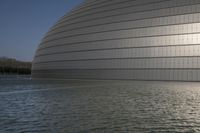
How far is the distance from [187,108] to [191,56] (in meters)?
23.7

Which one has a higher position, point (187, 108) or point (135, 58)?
point (135, 58)

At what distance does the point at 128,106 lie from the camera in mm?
12516

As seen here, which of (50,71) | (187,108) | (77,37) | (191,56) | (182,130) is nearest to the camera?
(182,130)

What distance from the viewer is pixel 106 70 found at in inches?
1657

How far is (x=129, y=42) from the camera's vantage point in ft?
132

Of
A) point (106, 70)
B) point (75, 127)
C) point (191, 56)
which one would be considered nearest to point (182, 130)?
point (75, 127)

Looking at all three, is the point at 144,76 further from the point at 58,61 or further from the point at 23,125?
the point at 23,125

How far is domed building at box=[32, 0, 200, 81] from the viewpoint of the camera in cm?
3547

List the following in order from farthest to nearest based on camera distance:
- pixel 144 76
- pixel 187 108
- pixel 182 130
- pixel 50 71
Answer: pixel 50 71 → pixel 144 76 → pixel 187 108 → pixel 182 130

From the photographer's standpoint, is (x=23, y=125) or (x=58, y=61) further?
(x=58, y=61)

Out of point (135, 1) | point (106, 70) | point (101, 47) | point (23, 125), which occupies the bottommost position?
point (23, 125)

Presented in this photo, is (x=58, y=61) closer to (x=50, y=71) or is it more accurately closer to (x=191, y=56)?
(x=50, y=71)

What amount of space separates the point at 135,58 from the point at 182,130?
30.9 metres

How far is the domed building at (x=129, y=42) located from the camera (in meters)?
35.5
